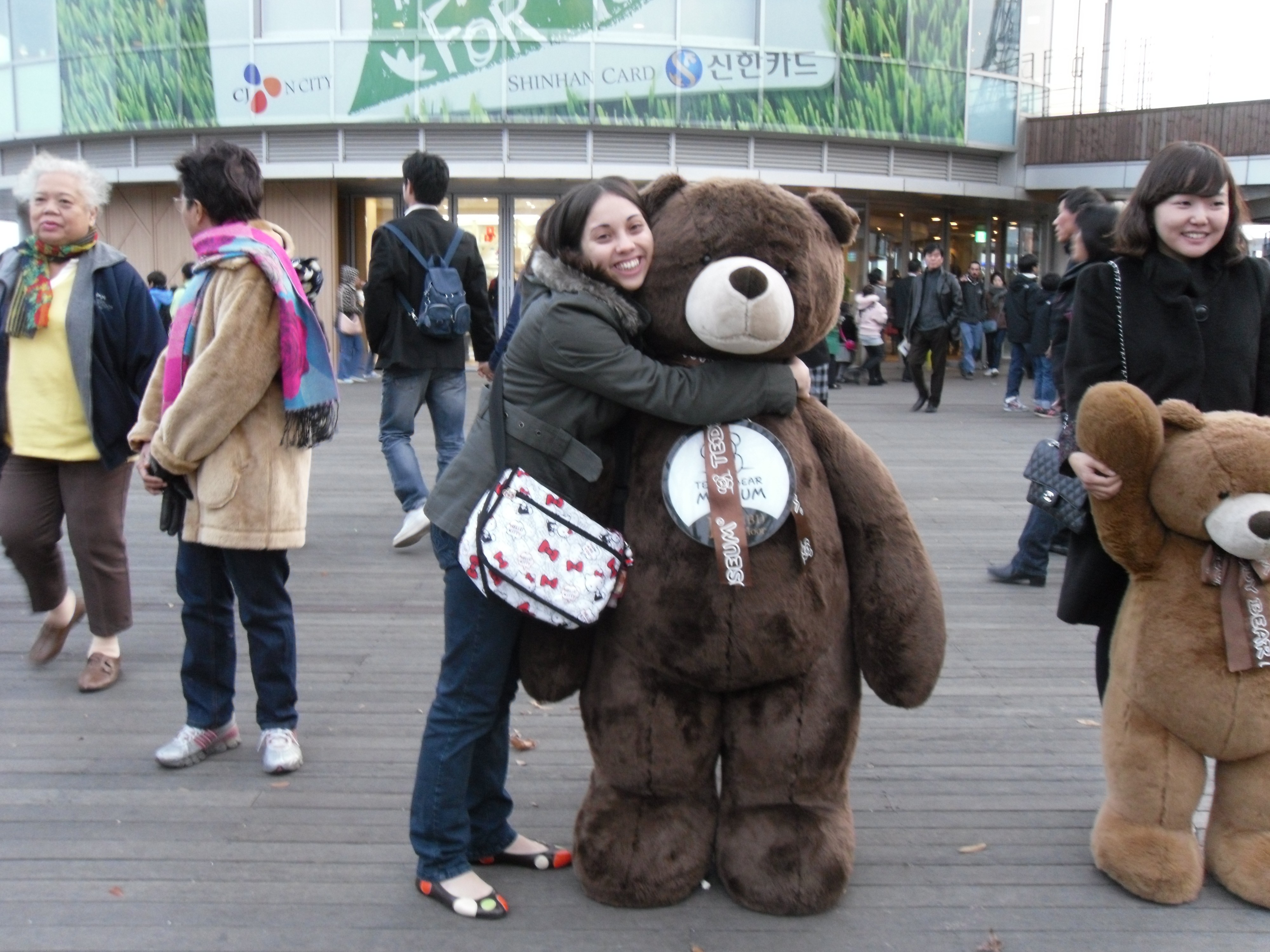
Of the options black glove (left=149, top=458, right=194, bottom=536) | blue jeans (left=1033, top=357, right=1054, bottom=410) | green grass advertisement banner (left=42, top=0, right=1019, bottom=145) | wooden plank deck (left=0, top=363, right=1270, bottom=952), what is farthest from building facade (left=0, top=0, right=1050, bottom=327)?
black glove (left=149, top=458, right=194, bottom=536)

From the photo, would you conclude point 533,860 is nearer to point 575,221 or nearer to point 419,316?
point 575,221

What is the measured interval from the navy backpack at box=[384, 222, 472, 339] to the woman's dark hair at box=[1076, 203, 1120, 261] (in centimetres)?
316

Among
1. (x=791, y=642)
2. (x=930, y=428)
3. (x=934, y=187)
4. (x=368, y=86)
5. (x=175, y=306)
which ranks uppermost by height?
(x=368, y=86)

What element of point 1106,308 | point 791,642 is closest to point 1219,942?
point 791,642

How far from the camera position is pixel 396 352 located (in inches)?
264

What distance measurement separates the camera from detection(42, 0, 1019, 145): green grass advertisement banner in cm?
1903

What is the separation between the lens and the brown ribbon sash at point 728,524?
286 cm

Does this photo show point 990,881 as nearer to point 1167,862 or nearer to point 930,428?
point 1167,862

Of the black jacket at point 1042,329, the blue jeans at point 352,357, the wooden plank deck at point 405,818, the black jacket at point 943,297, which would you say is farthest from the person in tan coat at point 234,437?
the blue jeans at point 352,357

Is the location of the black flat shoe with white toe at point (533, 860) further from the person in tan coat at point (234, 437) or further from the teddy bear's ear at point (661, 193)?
the teddy bear's ear at point (661, 193)

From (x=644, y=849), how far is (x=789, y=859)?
36 cm

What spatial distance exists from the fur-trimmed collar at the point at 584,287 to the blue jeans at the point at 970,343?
60.6 feet

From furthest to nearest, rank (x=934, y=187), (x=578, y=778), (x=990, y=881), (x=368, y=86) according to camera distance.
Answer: (x=934, y=187) → (x=368, y=86) → (x=578, y=778) → (x=990, y=881)

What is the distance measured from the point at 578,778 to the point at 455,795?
36.3 inches
